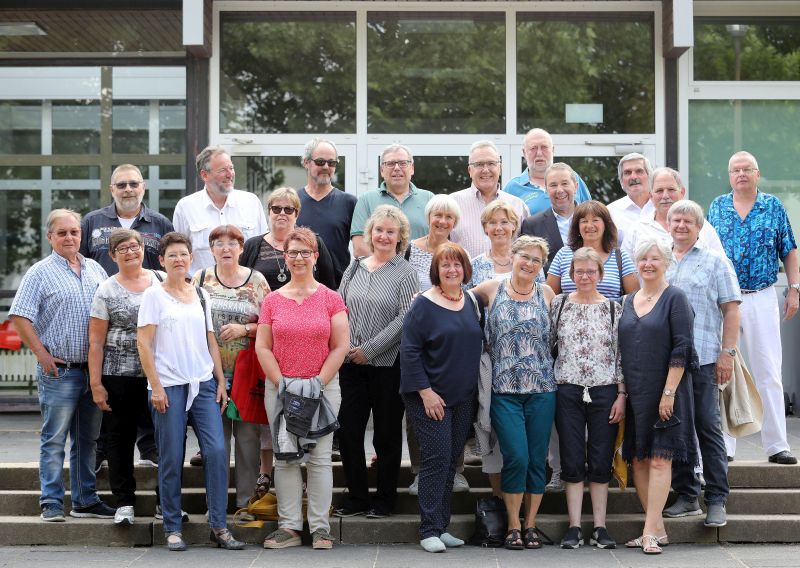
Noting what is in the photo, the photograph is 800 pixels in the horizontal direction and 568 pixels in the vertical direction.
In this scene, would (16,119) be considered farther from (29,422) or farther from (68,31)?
(29,422)

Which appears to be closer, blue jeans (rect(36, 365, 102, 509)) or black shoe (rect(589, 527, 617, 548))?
black shoe (rect(589, 527, 617, 548))

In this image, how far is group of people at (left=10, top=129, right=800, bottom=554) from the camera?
6680 millimetres

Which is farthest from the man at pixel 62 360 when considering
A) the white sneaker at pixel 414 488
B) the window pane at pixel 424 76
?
the window pane at pixel 424 76

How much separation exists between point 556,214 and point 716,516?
2.15 metres

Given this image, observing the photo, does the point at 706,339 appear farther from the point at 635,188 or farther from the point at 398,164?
the point at 398,164

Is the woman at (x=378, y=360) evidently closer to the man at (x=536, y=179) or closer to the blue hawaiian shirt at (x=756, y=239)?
the man at (x=536, y=179)

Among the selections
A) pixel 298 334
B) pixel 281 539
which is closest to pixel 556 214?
pixel 298 334

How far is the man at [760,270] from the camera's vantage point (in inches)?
300

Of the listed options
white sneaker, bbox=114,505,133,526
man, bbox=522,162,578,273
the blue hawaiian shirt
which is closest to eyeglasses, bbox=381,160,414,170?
man, bbox=522,162,578,273

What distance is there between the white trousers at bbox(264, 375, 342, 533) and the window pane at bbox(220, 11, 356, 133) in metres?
5.09

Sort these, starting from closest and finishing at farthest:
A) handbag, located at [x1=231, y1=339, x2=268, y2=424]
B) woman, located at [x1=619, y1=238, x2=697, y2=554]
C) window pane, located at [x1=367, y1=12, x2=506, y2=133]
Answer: woman, located at [x1=619, y1=238, x2=697, y2=554] < handbag, located at [x1=231, y1=339, x2=268, y2=424] < window pane, located at [x1=367, y1=12, x2=506, y2=133]

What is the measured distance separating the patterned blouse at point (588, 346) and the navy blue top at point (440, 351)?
1.73 ft

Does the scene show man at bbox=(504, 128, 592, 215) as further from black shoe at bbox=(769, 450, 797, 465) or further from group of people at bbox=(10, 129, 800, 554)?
black shoe at bbox=(769, 450, 797, 465)

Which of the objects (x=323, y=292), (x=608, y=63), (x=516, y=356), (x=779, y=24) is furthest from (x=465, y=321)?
(x=779, y=24)
